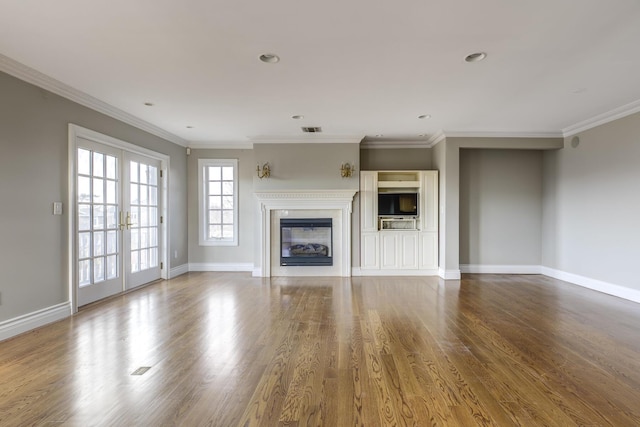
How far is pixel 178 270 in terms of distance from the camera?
19.1 ft

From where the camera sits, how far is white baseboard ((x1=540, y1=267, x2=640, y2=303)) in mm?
4113

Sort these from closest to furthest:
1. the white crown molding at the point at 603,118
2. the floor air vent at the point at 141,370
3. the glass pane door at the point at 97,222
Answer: the floor air vent at the point at 141,370 < the glass pane door at the point at 97,222 < the white crown molding at the point at 603,118

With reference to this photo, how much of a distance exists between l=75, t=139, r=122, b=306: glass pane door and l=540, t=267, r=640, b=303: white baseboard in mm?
7121

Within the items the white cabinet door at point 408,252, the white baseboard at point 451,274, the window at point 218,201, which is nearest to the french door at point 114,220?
the window at point 218,201

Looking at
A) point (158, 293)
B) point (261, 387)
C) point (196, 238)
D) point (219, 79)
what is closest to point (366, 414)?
point (261, 387)

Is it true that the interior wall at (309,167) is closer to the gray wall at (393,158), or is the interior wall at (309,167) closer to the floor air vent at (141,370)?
the gray wall at (393,158)

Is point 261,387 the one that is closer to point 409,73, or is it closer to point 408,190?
point 409,73

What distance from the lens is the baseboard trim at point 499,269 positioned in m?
5.80

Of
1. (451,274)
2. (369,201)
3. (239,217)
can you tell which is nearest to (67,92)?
(239,217)

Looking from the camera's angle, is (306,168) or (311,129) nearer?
(311,129)

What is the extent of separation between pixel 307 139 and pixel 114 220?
10.9ft

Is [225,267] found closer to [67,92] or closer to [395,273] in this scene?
[395,273]

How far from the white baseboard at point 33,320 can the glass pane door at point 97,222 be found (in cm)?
35

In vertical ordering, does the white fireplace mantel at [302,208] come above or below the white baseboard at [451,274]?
above
